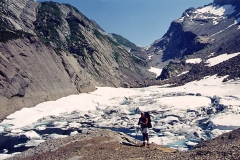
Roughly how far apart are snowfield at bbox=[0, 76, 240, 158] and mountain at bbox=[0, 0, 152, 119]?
12.7ft

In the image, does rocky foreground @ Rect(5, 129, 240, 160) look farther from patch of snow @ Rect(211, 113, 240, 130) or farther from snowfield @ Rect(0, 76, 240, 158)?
patch of snow @ Rect(211, 113, 240, 130)

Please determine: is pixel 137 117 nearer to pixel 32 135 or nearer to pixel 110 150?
pixel 32 135

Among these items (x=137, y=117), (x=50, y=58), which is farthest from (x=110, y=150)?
(x=50, y=58)

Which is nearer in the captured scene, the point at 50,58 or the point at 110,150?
the point at 110,150

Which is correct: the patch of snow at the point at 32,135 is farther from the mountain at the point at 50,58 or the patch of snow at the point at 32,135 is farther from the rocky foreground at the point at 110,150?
the rocky foreground at the point at 110,150

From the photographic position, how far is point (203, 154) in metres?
15.9

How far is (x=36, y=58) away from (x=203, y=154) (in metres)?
59.6

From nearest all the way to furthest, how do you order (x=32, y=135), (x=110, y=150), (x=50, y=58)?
(x=110, y=150) < (x=32, y=135) < (x=50, y=58)

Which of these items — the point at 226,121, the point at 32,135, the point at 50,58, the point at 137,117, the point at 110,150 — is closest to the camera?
the point at 110,150

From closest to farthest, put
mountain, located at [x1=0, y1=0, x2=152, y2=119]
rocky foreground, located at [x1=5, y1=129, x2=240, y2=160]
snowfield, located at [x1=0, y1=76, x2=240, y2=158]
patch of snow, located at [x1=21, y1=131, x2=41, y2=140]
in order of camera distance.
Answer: rocky foreground, located at [x1=5, y1=129, x2=240, y2=160], snowfield, located at [x1=0, y1=76, x2=240, y2=158], patch of snow, located at [x1=21, y1=131, x2=41, y2=140], mountain, located at [x1=0, y1=0, x2=152, y2=119]

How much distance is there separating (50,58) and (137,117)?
3408cm

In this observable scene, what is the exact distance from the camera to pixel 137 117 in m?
51.2

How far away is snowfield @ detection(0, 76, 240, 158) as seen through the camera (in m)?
39.8

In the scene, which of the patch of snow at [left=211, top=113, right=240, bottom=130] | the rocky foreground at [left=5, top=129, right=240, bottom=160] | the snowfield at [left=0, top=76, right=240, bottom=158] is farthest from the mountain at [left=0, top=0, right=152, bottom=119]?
the patch of snow at [left=211, top=113, right=240, bottom=130]
